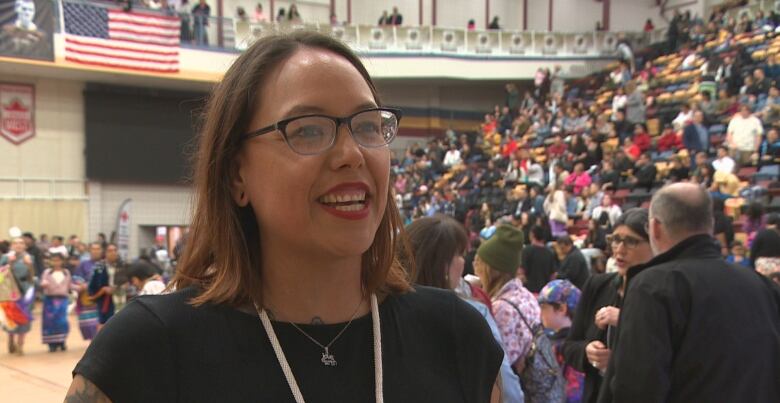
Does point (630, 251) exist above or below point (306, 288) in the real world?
below

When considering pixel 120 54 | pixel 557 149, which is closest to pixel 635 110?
pixel 557 149

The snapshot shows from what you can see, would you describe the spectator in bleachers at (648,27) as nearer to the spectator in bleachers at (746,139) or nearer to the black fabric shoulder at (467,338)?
the spectator in bleachers at (746,139)

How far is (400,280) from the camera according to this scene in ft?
4.80

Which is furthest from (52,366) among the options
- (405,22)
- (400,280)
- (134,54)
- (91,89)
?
(405,22)

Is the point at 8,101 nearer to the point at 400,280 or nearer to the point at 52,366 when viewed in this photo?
the point at 52,366

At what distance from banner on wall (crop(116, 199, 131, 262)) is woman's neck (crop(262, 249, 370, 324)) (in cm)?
1946

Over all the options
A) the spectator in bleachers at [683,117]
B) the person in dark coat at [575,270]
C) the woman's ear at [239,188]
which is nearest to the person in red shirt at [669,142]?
the spectator in bleachers at [683,117]

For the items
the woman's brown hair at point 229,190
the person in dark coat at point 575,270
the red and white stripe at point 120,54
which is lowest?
the person in dark coat at point 575,270

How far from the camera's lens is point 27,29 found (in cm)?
1703

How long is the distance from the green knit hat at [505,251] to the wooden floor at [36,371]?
4.62 m

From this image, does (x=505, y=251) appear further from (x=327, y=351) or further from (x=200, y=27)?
(x=200, y=27)

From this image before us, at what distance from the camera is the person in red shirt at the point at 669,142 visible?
13.5 m

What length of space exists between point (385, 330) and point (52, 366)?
8.02m

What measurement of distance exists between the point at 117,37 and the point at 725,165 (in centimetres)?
1452
